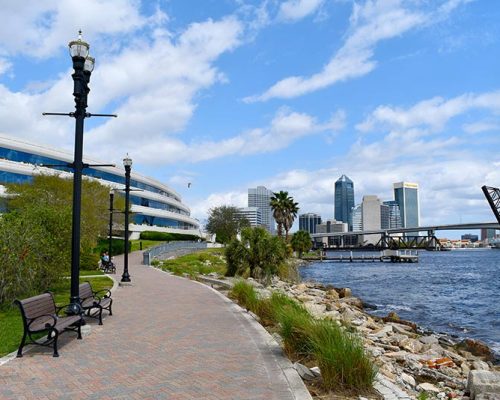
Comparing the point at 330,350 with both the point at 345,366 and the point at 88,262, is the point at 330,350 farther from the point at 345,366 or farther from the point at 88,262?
the point at 88,262

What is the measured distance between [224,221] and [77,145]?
3275 inches

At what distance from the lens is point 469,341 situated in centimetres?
1538

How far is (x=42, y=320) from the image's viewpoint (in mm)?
8719

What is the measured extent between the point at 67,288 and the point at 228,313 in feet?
27.7

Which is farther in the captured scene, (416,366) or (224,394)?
(416,366)

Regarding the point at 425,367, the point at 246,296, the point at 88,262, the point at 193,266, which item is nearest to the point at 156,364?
the point at 425,367

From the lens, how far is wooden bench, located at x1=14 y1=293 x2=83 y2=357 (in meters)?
8.00

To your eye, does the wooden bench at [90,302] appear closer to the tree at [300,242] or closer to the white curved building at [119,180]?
the white curved building at [119,180]

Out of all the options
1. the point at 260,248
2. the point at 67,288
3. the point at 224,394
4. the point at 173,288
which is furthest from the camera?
the point at 260,248

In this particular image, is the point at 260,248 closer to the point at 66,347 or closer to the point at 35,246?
the point at 35,246

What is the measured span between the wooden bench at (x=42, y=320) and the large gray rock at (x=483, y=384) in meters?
6.50

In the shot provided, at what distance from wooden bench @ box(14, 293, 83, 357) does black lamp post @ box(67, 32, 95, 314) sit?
1106mm

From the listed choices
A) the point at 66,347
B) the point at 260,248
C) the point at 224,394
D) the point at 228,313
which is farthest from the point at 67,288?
the point at 224,394

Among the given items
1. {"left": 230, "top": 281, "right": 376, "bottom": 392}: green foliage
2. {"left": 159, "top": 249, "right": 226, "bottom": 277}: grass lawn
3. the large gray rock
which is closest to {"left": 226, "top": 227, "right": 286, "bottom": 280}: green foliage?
{"left": 159, "top": 249, "right": 226, "bottom": 277}: grass lawn
